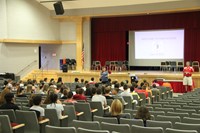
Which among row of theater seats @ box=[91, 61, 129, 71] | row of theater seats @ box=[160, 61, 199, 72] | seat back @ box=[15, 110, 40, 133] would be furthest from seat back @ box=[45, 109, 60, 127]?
row of theater seats @ box=[91, 61, 129, 71]

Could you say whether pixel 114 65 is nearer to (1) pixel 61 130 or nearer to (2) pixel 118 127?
(2) pixel 118 127

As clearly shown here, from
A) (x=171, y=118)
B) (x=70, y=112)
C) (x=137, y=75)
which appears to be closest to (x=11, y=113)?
(x=70, y=112)

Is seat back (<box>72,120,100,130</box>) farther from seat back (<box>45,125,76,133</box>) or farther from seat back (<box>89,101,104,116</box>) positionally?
seat back (<box>89,101,104,116</box>)

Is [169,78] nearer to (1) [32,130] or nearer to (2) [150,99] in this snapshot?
(2) [150,99]

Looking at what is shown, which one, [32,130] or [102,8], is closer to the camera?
[32,130]

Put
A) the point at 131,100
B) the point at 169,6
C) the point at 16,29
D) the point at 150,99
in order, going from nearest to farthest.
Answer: the point at 131,100, the point at 150,99, the point at 169,6, the point at 16,29

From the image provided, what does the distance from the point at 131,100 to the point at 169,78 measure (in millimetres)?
8079

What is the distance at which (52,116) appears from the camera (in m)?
5.95

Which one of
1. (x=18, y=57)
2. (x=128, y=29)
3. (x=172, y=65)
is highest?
(x=128, y=29)

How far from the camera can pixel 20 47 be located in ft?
66.6

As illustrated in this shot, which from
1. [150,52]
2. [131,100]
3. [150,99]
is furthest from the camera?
[150,52]

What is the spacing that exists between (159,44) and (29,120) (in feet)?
55.6

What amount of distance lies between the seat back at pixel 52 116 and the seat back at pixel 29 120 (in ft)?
1.66

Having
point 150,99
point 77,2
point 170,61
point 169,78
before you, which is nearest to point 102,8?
point 77,2
